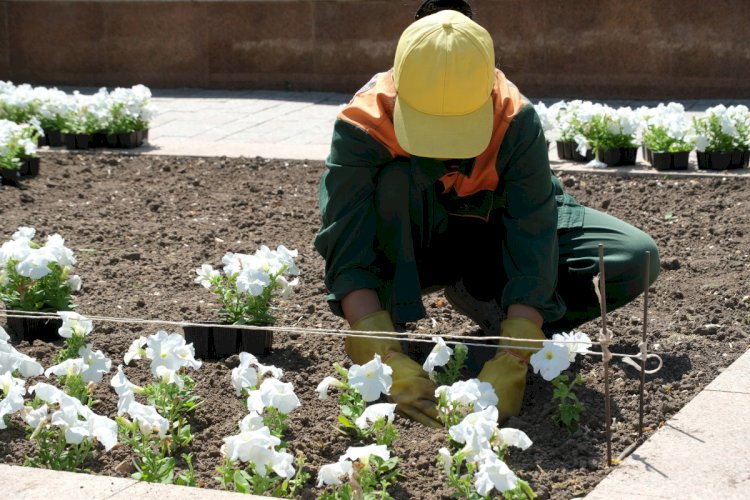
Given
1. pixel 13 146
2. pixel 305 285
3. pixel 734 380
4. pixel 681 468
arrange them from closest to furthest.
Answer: pixel 681 468 < pixel 734 380 < pixel 305 285 < pixel 13 146

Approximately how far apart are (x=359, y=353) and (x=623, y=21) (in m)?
6.66

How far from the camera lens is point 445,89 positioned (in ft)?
9.77

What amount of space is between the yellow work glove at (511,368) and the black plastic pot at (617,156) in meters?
3.40

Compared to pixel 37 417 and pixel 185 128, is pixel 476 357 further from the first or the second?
pixel 185 128

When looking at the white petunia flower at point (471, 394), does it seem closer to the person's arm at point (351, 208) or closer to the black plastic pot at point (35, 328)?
the person's arm at point (351, 208)

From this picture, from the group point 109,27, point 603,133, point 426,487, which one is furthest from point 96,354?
point 109,27

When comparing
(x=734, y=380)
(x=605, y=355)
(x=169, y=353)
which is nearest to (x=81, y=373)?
(x=169, y=353)

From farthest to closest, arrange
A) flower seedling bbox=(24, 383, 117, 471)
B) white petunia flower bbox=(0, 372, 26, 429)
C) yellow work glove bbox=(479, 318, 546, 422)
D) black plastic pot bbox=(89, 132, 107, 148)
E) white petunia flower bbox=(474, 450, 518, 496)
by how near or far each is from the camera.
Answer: black plastic pot bbox=(89, 132, 107, 148) < yellow work glove bbox=(479, 318, 546, 422) < white petunia flower bbox=(0, 372, 26, 429) < flower seedling bbox=(24, 383, 117, 471) < white petunia flower bbox=(474, 450, 518, 496)

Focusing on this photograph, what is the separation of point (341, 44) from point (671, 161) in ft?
15.1

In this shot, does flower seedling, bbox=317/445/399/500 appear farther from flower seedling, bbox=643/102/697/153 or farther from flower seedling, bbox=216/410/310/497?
flower seedling, bbox=643/102/697/153

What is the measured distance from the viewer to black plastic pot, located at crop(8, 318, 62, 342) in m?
3.84

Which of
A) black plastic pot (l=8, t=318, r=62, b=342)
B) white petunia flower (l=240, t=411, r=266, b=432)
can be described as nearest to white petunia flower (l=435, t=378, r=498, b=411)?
white petunia flower (l=240, t=411, r=266, b=432)

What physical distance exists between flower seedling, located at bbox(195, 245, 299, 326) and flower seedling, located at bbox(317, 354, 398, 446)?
0.64 metres

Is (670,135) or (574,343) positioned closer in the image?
(574,343)
